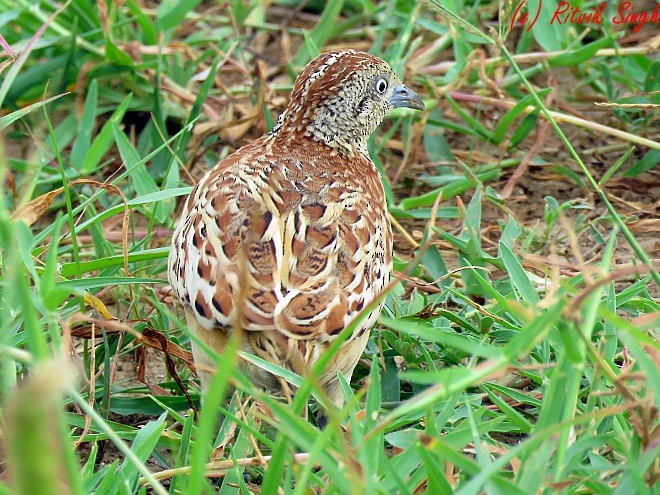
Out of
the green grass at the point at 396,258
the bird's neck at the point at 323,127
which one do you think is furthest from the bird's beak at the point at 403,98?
the green grass at the point at 396,258

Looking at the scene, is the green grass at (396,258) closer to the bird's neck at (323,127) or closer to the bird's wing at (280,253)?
the bird's wing at (280,253)

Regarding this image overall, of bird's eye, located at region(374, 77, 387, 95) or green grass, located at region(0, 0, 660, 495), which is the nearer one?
green grass, located at region(0, 0, 660, 495)

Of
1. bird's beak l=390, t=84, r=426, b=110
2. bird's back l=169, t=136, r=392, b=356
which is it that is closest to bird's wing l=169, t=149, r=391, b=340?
bird's back l=169, t=136, r=392, b=356

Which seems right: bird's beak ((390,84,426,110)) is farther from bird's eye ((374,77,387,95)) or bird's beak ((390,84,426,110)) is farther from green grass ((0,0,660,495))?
green grass ((0,0,660,495))

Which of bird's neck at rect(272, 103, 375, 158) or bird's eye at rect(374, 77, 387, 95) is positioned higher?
bird's eye at rect(374, 77, 387, 95)

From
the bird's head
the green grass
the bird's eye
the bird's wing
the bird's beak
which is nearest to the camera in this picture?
the green grass

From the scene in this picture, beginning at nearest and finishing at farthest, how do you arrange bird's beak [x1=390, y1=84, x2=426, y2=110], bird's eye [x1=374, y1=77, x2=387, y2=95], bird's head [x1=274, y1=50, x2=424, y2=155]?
1. bird's head [x1=274, y1=50, x2=424, y2=155]
2. bird's eye [x1=374, y1=77, x2=387, y2=95]
3. bird's beak [x1=390, y1=84, x2=426, y2=110]

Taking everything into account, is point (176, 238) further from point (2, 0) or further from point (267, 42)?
point (267, 42)
